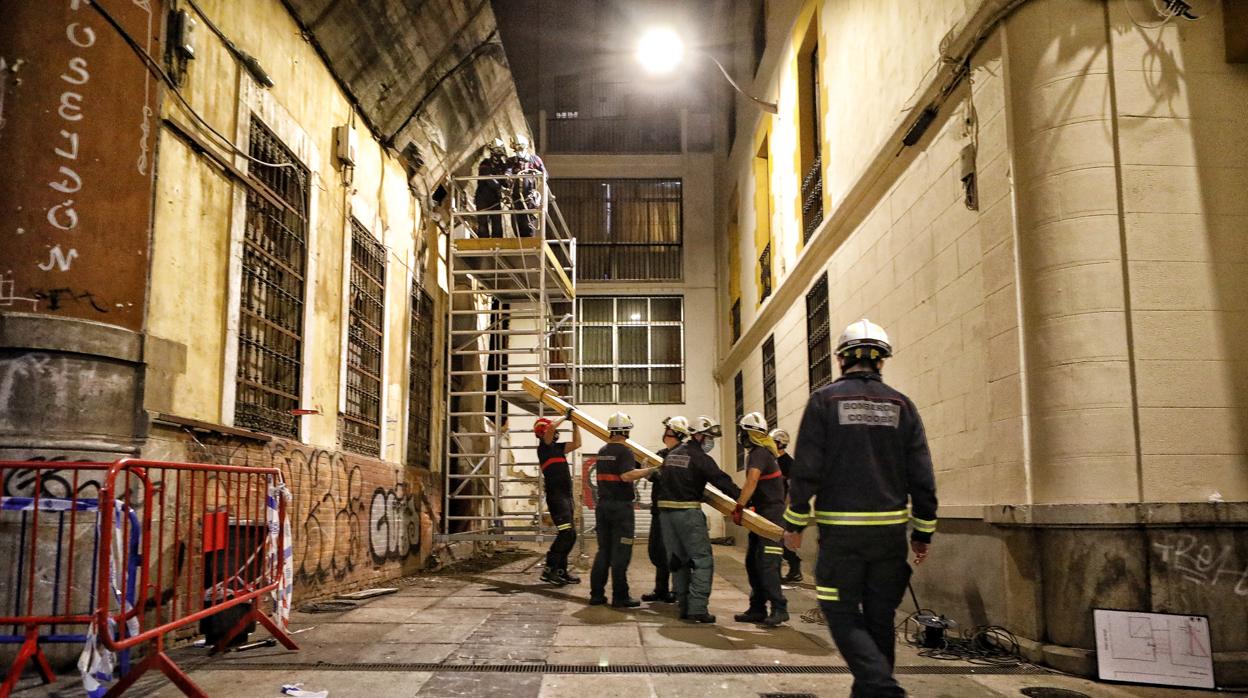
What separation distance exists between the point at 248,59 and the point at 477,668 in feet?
17.6

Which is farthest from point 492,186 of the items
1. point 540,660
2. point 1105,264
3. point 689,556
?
point 1105,264

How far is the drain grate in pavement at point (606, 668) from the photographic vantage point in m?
5.59

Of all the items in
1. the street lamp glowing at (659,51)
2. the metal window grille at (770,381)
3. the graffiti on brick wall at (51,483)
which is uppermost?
the street lamp glowing at (659,51)

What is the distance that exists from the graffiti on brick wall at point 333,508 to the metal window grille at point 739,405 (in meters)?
8.92

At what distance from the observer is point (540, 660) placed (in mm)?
5945

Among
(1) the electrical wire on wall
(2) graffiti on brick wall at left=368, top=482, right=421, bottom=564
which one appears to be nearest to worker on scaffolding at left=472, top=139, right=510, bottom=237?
(2) graffiti on brick wall at left=368, top=482, right=421, bottom=564

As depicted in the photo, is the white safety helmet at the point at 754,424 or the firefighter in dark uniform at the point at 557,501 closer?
the white safety helmet at the point at 754,424

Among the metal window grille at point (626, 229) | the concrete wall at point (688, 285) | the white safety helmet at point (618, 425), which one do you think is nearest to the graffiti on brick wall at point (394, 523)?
the white safety helmet at point (618, 425)

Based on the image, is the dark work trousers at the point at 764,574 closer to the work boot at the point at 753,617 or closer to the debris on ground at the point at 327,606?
the work boot at the point at 753,617

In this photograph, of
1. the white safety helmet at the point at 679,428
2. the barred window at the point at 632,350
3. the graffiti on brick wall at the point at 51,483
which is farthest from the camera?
the barred window at the point at 632,350

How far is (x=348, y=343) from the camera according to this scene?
9.81 m

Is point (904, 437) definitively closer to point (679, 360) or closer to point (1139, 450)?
point (1139, 450)

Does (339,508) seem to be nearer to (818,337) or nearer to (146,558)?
(146,558)

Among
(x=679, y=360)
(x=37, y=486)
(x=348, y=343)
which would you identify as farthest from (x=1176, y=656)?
(x=679, y=360)
